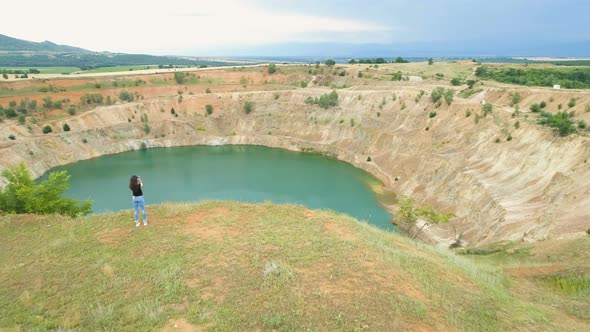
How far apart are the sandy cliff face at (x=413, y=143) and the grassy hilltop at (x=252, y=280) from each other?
13247 millimetres

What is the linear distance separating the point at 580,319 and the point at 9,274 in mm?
19496

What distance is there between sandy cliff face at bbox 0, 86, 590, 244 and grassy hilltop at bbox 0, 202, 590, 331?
43.5ft

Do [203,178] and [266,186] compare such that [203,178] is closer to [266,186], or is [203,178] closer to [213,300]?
→ [266,186]

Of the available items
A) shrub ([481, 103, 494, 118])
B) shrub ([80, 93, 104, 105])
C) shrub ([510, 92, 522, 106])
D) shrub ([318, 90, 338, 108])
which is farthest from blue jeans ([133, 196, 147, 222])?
shrub ([80, 93, 104, 105])

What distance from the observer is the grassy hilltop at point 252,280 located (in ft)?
35.3

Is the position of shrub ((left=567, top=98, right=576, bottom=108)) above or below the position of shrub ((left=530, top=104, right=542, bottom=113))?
above

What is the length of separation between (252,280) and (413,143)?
44363 mm

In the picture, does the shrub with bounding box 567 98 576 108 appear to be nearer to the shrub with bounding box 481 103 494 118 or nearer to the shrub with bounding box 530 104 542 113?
the shrub with bounding box 530 104 542 113

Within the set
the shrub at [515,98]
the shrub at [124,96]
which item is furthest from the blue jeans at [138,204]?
the shrub at [124,96]

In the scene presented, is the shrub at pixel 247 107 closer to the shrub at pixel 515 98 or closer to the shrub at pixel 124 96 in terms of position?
the shrub at pixel 124 96

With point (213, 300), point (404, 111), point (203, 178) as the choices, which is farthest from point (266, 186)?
point (213, 300)

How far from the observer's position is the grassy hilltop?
35.3 ft

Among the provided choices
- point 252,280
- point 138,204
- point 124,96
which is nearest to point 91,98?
point 124,96

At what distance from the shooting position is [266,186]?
49.2 meters
